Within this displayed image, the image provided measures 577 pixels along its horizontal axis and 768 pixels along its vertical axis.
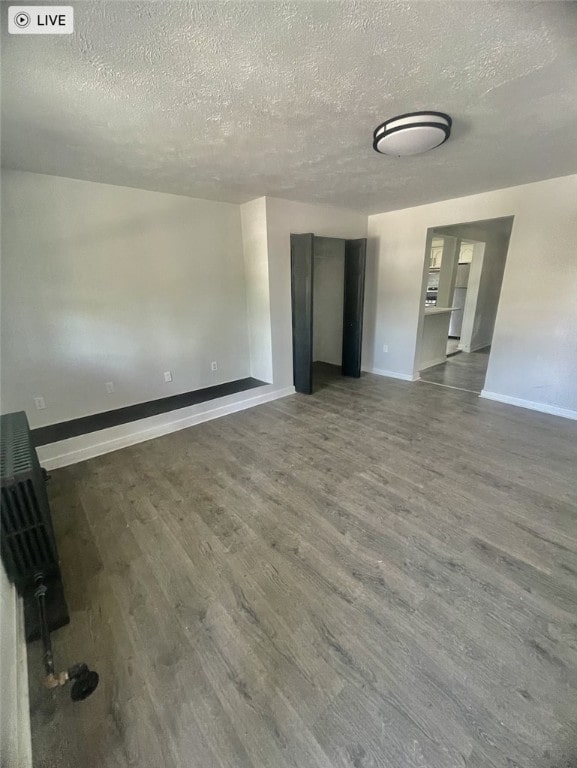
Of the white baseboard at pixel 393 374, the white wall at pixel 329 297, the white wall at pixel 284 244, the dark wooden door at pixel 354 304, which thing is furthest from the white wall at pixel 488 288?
the white wall at pixel 284 244

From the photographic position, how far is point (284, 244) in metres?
3.86

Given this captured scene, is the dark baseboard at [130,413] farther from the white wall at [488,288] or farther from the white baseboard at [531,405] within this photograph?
the white wall at [488,288]

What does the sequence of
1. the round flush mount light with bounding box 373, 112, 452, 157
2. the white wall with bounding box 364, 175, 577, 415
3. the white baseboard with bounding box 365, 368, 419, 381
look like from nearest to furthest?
the round flush mount light with bounding box 373, 112, 452, 157, the white wall with bounding box 364, 175, 577, 415, the white baseboard with bounding box 365, 368, 419, 381

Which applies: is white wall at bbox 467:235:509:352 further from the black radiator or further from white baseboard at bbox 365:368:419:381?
the black radiator

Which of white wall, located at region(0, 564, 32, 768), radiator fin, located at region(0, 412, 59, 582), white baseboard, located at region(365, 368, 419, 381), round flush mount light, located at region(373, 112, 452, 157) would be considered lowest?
white baseboard, located at region(365, 368, 419, 381)

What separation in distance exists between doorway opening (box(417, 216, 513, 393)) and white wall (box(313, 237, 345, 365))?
1420 millimetres

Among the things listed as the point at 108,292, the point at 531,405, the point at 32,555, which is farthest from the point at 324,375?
the point at 32,555

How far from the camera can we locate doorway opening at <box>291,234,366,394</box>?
154 inches

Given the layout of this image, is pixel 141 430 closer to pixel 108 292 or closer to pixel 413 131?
pixel 108 292

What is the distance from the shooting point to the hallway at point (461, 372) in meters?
4.56

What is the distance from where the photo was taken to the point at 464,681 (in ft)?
3.92

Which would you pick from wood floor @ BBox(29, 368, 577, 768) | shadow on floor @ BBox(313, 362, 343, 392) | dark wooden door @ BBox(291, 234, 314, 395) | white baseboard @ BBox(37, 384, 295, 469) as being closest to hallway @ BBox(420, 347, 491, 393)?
shadow on floor @ BBox(313, 362, 343, 392)

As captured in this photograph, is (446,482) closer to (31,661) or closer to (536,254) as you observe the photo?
(31,661)

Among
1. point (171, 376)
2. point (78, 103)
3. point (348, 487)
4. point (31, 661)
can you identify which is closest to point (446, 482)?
point (348, 487)
